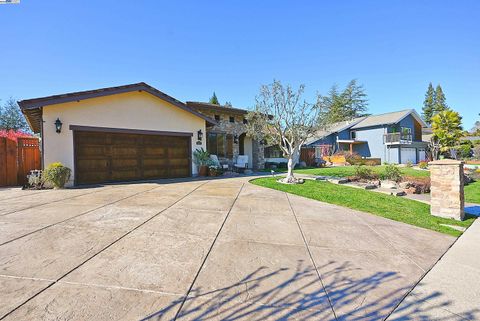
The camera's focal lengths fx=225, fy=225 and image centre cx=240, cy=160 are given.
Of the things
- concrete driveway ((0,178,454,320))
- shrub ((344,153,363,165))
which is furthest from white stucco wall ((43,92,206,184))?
shrub ((344,153,363,165))

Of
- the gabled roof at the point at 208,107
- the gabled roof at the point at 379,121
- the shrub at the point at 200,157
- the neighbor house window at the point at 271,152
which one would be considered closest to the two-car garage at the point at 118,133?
the shrub at the point at 200,157

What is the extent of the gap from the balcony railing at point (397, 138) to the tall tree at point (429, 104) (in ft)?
118

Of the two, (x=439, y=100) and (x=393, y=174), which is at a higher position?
(x=439, y=100)

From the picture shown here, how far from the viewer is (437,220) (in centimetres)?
513

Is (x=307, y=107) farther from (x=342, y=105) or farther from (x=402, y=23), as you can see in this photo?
(x=342, y=105)

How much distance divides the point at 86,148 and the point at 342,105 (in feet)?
162

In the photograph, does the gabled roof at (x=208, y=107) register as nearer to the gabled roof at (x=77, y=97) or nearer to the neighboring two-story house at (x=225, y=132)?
the neighboring two-story house at (x=225, y=132)

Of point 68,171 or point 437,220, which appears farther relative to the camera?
point 68,171

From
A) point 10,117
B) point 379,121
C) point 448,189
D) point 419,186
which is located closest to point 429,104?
point 379,121

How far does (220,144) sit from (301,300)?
14402mm

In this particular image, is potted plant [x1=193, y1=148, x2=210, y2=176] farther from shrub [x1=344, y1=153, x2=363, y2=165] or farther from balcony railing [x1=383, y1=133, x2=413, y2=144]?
balcony railing [x1=383, y1=133, x2=413, y2=144]

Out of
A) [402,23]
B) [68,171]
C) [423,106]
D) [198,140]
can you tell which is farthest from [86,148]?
[423,106]

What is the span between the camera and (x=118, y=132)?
10188mm

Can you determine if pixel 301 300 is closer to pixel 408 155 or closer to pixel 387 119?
pixel 387 119
